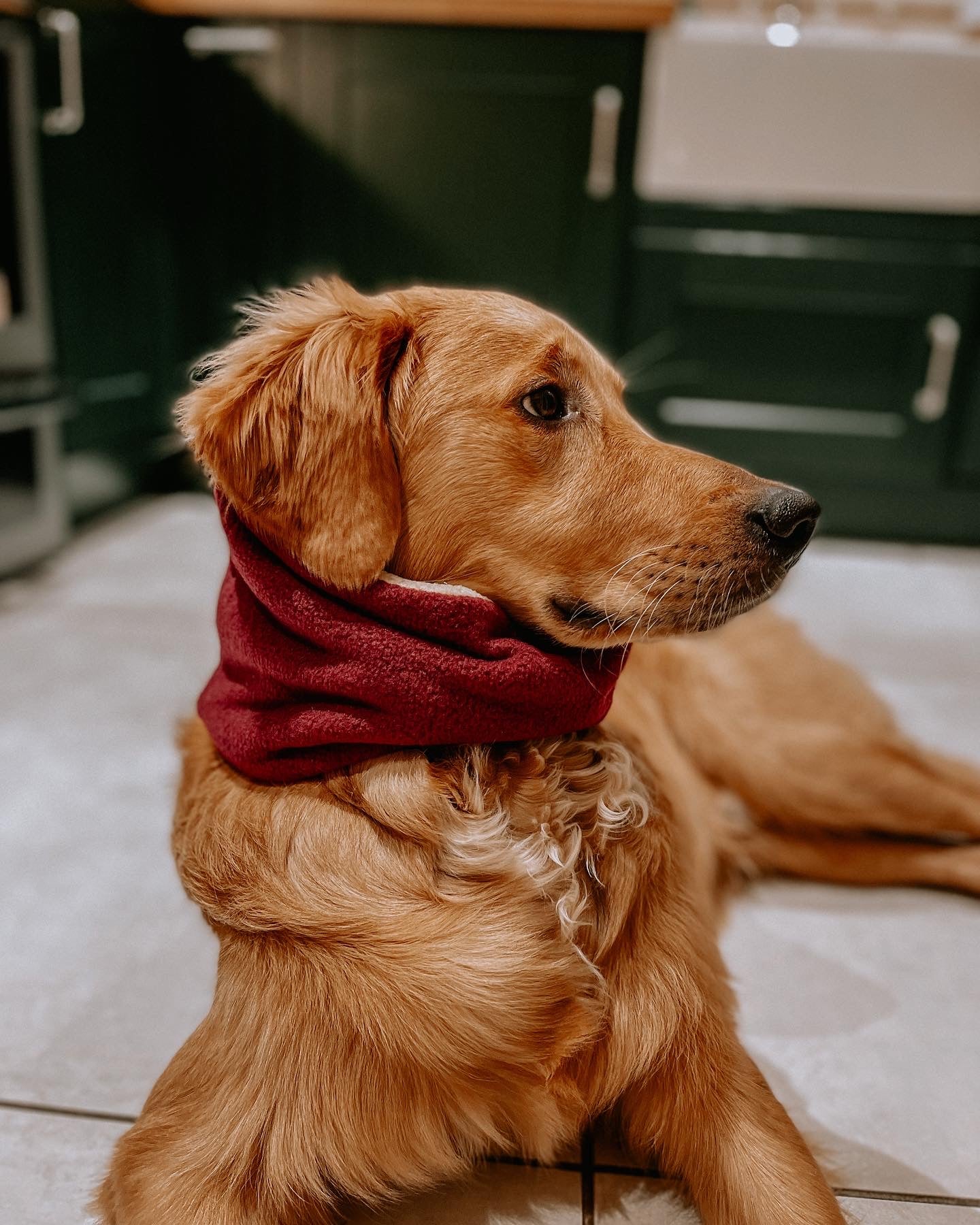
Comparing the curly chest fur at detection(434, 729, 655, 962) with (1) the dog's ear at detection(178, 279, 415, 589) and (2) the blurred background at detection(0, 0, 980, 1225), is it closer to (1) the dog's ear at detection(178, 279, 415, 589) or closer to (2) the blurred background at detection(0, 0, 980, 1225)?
(1) the dog's ear at detection(178, 279, 415, 589)

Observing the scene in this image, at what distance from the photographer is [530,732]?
88 cm

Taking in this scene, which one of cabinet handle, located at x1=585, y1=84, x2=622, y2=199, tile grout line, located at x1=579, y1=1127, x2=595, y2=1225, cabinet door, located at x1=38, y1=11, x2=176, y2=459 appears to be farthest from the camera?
cabinet handle, located at x1=585, y1=84, x2=622, y2=199

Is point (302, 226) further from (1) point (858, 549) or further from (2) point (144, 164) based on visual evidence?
(1) point (858, 549)

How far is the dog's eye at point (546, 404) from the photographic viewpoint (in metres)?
0.93

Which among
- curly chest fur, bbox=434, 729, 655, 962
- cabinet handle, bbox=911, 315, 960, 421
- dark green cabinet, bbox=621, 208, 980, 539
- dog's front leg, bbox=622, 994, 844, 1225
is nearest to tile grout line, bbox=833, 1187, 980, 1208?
dog's front leg, bbox=622, 994, 844, 1225

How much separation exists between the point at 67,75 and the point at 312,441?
2529mm

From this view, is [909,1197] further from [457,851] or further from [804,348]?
[804,348]

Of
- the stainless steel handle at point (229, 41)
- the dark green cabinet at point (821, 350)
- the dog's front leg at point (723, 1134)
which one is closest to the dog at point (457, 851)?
the dog's front leg at point (723, 1134)

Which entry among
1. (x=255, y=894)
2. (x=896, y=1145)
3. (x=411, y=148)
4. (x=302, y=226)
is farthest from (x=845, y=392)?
(x=255, y=894)

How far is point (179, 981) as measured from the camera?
1.22 m

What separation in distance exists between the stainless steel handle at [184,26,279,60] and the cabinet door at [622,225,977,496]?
1344 mm

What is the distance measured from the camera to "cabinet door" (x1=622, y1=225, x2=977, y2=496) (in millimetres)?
3105

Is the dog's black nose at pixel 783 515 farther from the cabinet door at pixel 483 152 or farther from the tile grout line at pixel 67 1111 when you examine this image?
the cabinet door at pixel 483 152

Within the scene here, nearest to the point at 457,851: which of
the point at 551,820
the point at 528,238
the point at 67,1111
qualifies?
the point at 551,820
